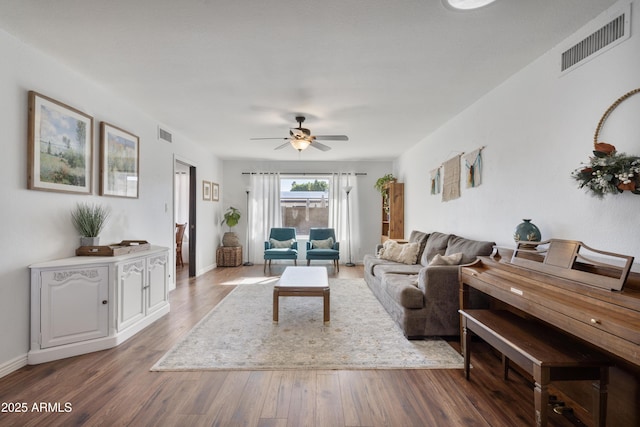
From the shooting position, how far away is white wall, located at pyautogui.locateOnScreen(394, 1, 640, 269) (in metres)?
1.84

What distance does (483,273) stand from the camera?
7.40 feet

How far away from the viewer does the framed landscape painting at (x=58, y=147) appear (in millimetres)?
2436

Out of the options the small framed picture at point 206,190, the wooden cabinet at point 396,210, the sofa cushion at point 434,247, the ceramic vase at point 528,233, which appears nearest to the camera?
the ceramic vase at point 528,233

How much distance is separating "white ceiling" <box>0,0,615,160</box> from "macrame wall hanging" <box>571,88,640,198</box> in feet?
3.04

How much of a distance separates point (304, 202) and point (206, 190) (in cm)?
237

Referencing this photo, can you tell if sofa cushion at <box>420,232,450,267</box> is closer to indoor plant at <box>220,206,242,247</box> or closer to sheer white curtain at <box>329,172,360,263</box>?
sheer white curtain at <box>329,172,360,263</box>

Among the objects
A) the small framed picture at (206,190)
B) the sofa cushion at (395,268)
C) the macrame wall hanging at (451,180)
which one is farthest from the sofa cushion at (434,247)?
the small framed picture at (206,190)

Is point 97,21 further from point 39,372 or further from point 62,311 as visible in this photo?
point 39,372

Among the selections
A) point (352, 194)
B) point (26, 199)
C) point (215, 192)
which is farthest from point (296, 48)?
point (352, 194)

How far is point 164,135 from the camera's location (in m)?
4.55

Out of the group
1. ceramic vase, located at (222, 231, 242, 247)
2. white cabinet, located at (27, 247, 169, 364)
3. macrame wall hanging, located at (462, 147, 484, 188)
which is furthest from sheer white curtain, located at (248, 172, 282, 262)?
macrame wall hanging, located at (462, 147, 484, 188)

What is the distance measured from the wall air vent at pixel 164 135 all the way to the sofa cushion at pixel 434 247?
4.15 metres

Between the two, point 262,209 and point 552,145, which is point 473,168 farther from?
point 262,209

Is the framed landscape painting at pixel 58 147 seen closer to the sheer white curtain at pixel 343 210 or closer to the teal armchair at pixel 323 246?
the teal armchair at pixel 323 246
